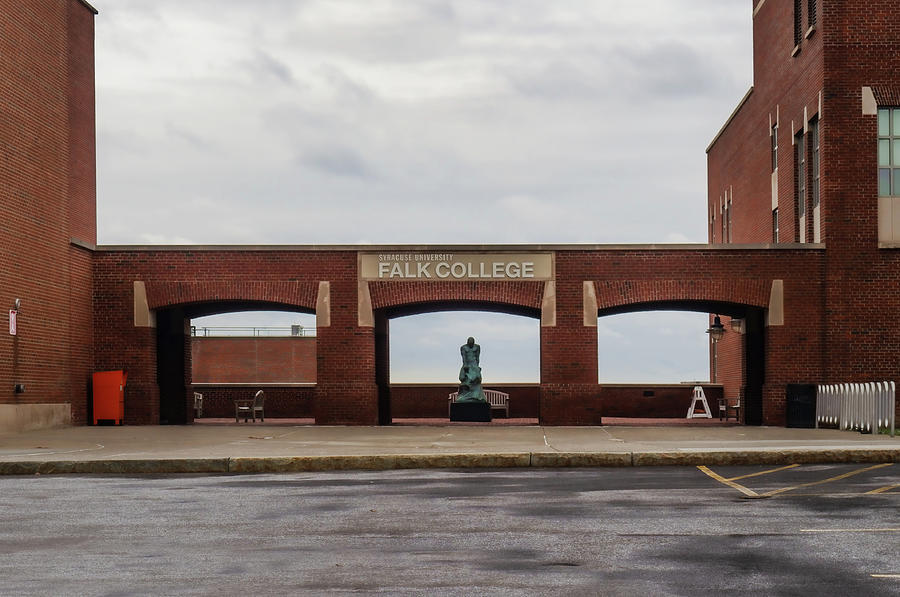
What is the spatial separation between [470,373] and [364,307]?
13.0ft

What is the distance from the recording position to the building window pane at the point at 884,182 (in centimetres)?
2783

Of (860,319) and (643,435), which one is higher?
(860,319)

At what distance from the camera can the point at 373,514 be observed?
36.0 ft

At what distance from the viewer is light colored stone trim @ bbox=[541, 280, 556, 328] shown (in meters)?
28.3

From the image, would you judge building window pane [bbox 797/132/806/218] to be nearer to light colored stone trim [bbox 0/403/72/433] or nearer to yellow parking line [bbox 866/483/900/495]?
yellow parking line [bbox 866/483/900/495]

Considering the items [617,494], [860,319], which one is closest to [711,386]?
[860,319]

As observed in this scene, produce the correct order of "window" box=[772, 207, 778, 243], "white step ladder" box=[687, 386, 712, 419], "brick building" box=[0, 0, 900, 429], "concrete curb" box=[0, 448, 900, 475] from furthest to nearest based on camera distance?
"white step ladder" box=[687, 386, 712, 419] < "window" box=[772, 207, 778, 243] < "brick building" box=[0, 0, 900, 429] < "concrete curb" box=[0, 448, 900, 475]

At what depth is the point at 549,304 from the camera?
92.9 feet

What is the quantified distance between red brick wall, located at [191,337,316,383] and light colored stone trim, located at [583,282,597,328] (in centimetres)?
3343

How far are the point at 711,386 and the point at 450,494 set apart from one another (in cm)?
2842

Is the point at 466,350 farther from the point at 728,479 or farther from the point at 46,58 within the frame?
the point at 728,479

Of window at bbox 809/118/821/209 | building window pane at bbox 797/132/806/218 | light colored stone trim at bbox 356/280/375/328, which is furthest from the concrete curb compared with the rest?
building window pane at bbox 797/132/806/218

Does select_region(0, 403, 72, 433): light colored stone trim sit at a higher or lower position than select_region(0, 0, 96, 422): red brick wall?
lower

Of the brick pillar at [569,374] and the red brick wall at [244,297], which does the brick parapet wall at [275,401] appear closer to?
the red brick wall at [244,297]
